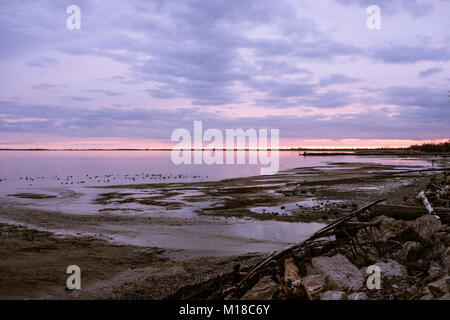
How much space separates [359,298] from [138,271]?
17.8ft

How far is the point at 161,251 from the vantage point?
32.6 feet

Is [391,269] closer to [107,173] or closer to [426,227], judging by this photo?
[426,227]

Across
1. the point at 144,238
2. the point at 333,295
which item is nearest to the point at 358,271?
the point at 333,295

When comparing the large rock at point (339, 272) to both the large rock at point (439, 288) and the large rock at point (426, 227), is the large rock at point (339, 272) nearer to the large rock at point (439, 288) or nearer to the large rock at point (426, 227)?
the large rock at point (439, 288)

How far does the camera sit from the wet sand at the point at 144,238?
24.3ft

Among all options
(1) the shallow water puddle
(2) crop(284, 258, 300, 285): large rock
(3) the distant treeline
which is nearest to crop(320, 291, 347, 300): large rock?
(2) crop(284, 258, 300, 285): large rock

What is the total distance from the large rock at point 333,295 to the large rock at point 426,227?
310cm

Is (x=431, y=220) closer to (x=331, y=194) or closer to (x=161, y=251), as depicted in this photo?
(x=161, y=251)

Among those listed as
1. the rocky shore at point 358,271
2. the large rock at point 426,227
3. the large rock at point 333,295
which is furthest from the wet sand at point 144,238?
the large rock at point 426,227

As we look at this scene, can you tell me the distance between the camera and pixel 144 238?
11.4 metres

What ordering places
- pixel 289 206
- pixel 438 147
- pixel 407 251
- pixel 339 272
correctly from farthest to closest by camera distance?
pixel 438 147, pixel 289 206, pixel 407 251, pixel 339 272

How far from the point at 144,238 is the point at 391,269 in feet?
26.8

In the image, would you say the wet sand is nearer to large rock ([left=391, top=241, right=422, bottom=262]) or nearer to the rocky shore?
the rocky shore
